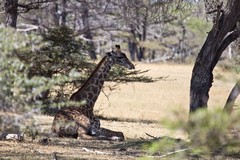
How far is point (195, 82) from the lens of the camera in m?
11.6

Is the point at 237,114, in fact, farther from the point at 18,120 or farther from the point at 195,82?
the point at 195,82

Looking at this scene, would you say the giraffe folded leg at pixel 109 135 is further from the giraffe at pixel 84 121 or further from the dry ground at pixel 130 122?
the dry ground at pixel 130 122

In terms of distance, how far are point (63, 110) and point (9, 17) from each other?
5078 millimetres

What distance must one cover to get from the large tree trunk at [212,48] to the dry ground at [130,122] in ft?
1.30

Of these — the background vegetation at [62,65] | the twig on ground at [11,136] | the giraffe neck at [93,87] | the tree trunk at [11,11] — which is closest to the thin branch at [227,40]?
the background vegetation at [62,65]

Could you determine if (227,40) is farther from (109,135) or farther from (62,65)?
(62,65)

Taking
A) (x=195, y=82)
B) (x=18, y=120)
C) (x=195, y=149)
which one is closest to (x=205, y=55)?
(x=195, y=82)

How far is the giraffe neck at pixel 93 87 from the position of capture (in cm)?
1188

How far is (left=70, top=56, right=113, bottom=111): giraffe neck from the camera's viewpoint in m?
11.9

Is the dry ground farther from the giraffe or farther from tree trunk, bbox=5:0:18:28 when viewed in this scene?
tree trunk, bbox=5:0:18:28

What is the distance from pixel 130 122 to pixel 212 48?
546 centimetres

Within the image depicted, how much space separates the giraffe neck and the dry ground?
2.80ft

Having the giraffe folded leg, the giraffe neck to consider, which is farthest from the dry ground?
the giraffe neck

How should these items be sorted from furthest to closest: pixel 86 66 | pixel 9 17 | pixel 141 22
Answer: pixel 141 22 → pixel 86 66 → pixel 9 17
